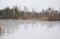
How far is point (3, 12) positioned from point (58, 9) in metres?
0.67

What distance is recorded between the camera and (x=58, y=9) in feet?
6.04

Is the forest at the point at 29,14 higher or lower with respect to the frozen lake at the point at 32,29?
higher

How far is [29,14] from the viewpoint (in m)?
1.85

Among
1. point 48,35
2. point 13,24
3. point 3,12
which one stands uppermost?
point 3,12

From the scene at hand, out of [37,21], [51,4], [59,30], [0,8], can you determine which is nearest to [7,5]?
[0,8]

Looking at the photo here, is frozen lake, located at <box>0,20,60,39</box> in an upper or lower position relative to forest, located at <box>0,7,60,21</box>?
lower

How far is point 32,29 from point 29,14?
19 centimetres

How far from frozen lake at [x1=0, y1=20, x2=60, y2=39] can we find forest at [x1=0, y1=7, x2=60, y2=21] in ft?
0.16

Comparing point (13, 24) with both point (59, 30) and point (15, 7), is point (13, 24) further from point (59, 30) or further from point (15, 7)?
point (59, 30)

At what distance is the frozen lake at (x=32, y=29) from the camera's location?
1802 mm

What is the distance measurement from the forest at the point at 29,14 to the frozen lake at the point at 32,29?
0.05m

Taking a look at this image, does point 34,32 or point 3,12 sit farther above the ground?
point 3,12

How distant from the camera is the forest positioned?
1.83 meters

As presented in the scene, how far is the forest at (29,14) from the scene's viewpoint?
1.83 meters
